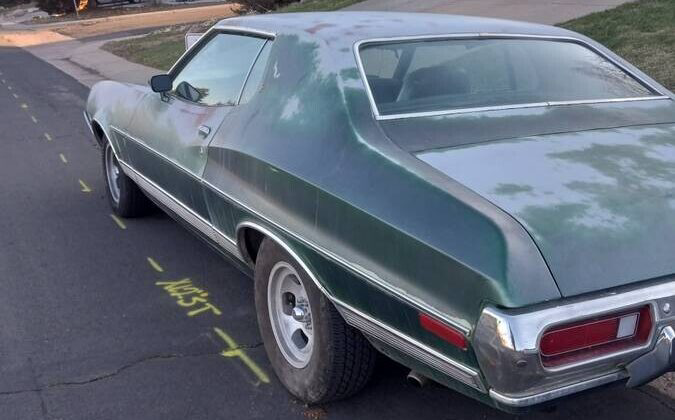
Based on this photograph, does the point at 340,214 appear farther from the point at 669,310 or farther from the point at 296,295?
the point at 669,310

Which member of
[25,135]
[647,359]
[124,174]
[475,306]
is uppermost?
[475,306]

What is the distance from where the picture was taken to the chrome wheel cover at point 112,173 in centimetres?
598

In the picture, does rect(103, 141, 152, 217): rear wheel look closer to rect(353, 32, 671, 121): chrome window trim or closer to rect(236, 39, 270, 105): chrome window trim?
rect(236, 39, 270, 105): chrome window trim

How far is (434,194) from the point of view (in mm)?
2664

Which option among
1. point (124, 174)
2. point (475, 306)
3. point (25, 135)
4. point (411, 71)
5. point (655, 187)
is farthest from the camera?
point (25, 135)

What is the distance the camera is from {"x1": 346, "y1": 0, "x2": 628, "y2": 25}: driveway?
514 inches

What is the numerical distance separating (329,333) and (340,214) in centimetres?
50

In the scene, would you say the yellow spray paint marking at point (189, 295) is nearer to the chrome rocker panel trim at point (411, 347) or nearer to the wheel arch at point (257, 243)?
the wheel arch at point (257, 243)

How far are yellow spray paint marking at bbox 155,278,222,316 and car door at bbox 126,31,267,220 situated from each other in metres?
0.60

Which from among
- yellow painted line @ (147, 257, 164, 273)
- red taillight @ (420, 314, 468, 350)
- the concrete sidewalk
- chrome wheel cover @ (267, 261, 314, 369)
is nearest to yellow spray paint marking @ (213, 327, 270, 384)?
chrome wheel cover @ (267, 261, 314, 369)

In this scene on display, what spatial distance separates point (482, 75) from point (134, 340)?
2208 millimetres

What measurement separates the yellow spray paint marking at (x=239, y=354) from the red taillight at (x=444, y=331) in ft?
4.34

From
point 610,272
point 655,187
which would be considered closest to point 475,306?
point 610,272

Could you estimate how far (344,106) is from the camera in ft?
10.6
